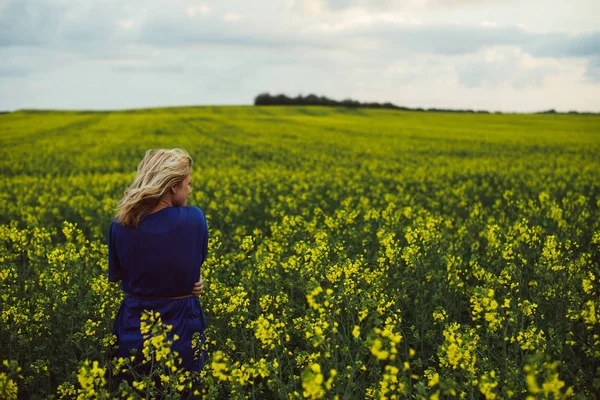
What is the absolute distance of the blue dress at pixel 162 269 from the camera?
10.9 feet

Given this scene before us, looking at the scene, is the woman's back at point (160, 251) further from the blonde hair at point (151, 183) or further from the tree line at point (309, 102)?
the tree line at point (309, 102)

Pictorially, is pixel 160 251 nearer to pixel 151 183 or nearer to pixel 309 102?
pixel 151 183

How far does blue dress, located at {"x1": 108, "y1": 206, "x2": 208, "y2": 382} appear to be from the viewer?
334 centimetres

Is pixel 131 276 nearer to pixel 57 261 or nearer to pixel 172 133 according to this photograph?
pixel 57 261

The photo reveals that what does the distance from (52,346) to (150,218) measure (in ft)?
7.40

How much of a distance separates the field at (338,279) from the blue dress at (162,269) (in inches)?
9.0

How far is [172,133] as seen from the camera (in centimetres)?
3466

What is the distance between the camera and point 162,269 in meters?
3.39

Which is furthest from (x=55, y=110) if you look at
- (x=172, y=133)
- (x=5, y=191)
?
(x=5, y=191)

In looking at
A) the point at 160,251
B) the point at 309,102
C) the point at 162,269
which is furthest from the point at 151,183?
the point at 309,102

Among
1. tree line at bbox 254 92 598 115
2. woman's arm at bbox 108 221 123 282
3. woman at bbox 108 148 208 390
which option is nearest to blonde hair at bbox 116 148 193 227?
woman at bbox 108 148 208 390

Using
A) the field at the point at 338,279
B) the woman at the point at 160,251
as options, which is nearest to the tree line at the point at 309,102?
the field at the point at 338,279

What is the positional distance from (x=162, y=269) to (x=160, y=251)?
147 millimetres

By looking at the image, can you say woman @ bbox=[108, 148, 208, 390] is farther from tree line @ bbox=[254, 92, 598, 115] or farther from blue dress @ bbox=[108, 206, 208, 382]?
tree line @ bbox=[254, 92, 598, 115]
